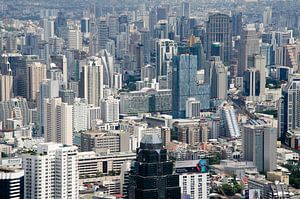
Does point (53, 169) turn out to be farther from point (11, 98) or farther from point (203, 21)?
point (203, 21)

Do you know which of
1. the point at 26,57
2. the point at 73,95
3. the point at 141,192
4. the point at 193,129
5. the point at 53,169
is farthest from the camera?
the point at 26,57

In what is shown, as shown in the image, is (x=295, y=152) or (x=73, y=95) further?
(x=73, y=95)

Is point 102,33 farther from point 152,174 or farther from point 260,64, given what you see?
point 152,174

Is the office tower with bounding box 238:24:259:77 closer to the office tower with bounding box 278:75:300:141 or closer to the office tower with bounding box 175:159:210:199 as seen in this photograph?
the office tower with bounding box 278:75:300:141

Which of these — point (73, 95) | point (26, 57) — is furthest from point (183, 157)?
point (26, 57)

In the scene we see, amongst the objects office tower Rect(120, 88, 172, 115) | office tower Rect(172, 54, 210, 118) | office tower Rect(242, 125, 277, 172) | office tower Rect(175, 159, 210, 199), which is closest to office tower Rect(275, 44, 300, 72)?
office tower Rect(172, 54, 210, 118)

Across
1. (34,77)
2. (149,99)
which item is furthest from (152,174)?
(34,77)

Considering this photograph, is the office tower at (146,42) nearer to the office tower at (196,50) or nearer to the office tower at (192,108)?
the office tower at (196,50)
